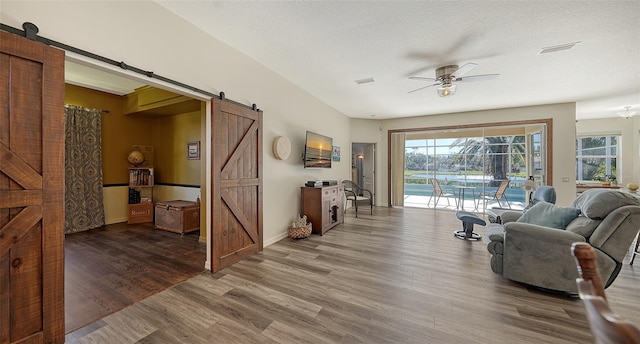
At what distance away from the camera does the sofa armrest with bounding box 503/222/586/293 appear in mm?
2262

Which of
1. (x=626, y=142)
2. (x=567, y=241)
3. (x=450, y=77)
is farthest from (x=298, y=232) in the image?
(x=626, y=142)

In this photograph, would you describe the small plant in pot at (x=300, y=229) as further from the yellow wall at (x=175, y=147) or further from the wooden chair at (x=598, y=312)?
the wooden chair at (x=598, y=312)

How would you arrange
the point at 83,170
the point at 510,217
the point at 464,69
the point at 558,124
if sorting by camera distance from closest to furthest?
the point at 464,69 → the point at 510,217 → the point at 83,170 → the point at 558,124

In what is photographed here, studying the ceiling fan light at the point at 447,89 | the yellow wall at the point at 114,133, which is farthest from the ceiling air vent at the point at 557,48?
the yellow wall at the point at 114,133

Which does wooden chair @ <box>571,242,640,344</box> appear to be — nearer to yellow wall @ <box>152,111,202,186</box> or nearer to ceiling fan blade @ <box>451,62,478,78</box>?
ceiling fan blade @ <box>451,62,478,78</box>

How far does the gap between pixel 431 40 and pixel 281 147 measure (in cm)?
253

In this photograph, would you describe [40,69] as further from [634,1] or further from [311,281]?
[634,1]

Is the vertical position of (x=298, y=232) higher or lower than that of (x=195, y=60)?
lower

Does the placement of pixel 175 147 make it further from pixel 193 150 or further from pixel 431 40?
pixel 431 40

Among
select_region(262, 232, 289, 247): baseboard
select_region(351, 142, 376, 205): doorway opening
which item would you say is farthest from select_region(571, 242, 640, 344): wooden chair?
select_region(351, 142, 376, 205): doorway opening

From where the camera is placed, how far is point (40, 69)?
Result: 1589 mm

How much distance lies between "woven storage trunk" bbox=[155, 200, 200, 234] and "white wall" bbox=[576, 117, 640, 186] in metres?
11.2

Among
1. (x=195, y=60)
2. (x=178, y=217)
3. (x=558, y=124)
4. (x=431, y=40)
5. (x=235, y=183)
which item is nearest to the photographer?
(x=195, y=60)

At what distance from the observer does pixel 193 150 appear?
494cm
